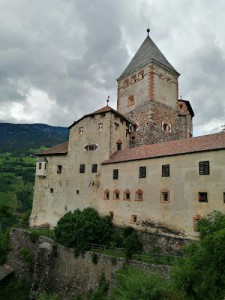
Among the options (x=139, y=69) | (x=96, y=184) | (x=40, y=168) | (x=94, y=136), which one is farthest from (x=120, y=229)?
(x=139, y=69)

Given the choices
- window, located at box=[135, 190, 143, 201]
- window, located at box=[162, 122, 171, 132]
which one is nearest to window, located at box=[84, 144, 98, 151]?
window, located at box=[135, 190, 143, 201]

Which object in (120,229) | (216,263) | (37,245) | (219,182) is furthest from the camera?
(37,245)

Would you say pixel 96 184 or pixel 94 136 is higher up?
pixel 94 136

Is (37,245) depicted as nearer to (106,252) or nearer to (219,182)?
(106,252)

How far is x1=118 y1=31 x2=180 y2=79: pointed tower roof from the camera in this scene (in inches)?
1594

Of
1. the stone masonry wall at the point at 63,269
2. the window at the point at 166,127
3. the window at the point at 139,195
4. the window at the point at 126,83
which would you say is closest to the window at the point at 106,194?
the window at the point at 139,195

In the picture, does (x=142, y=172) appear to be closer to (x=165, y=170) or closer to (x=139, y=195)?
(x=139, y=195)

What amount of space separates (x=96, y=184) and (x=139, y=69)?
64.6ft

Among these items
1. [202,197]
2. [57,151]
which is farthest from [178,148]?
[57,151]

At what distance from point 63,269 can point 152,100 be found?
24667 mm

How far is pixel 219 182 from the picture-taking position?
22.5 m

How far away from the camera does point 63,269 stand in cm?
2792

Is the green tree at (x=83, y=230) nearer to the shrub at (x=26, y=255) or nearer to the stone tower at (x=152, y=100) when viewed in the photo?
the shrub at (x=26, y=255)

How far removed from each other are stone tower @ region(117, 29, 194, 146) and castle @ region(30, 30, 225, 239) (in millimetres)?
142
